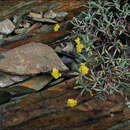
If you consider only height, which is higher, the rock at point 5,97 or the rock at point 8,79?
the rock at point 8,79

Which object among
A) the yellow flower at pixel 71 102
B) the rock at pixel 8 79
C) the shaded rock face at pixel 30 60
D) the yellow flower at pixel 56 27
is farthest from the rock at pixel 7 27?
the yellow flower at pixel 71 102

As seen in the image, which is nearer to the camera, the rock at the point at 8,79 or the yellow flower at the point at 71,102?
the yellow flower at the point at 71,102

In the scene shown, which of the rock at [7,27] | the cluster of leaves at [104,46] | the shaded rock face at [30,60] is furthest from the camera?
the rock at [7,27]

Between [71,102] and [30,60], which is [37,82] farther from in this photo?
[71,102]

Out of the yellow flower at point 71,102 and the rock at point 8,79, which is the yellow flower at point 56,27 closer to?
the rock at point 8,79

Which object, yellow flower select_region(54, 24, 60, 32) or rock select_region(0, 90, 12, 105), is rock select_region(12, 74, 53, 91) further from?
yellow flower select_region(54, 24, 60, 32)

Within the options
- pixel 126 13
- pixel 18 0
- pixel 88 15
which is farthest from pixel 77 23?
pixel 18 0

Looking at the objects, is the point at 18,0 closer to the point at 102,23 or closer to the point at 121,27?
the point at 102,23
